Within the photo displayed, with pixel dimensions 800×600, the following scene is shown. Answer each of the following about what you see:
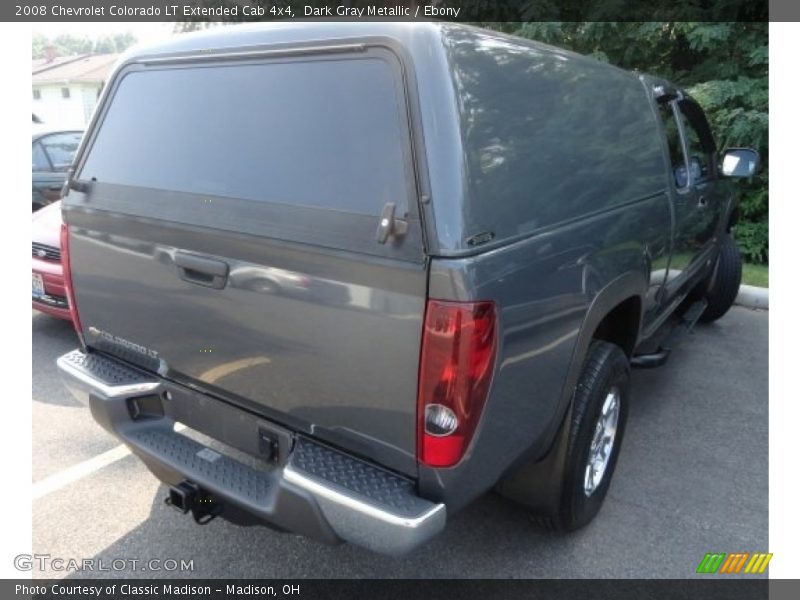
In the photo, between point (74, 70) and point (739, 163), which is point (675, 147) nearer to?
point (739, 163)

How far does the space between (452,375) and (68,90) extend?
39441 mm

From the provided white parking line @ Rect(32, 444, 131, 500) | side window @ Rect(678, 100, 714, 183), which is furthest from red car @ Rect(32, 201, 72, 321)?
side window @ Rect(678, 100, 714, 183)

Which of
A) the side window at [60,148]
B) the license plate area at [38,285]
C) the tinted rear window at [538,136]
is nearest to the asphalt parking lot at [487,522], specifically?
the license plate area at [38,285]

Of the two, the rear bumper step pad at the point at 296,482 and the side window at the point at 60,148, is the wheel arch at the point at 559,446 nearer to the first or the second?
the rear bumper step pad at the point at 296,482

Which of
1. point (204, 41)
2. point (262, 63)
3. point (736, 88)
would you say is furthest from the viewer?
point (736, 88)

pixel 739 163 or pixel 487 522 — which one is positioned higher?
pixel 739 163

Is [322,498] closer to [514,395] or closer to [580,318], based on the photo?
[514,395]

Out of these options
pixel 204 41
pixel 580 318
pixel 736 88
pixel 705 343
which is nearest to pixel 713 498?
pixel 580 318

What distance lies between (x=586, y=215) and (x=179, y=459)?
1.86 meters

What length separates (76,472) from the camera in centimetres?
333

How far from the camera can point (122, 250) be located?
101 inches

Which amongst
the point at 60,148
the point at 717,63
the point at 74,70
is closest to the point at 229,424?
the point at 60,148

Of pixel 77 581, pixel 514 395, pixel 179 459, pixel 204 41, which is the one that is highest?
pixel 204 41

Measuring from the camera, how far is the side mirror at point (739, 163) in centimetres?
441
